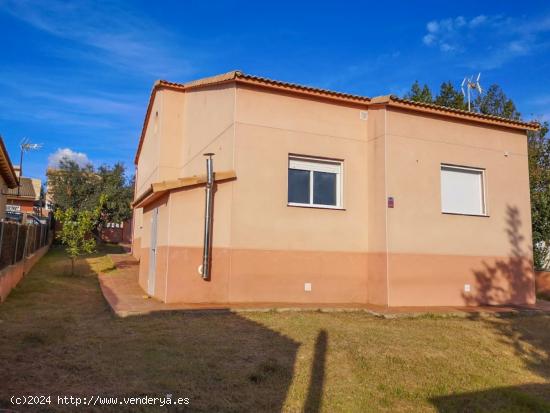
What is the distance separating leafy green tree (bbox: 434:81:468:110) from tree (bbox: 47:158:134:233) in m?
21.9

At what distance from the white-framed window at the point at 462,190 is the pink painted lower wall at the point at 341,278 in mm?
1287

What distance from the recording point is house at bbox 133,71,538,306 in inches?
402

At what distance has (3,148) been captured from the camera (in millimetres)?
14180

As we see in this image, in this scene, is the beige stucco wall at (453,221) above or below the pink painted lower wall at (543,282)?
above

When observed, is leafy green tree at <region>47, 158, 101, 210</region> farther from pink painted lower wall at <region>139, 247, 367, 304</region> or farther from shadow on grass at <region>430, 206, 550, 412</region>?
shadow on grass at <region>430, 206, 550, 412</region>

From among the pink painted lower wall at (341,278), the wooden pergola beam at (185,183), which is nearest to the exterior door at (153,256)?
the pink painted lower wall at (341,278)

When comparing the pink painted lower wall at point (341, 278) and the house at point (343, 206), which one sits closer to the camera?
the pink painted lower wall at point (341, 278)

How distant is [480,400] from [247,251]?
5.94m

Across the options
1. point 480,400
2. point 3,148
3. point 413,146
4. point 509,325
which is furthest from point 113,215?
point 480,400

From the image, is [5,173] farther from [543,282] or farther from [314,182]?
[543,282]

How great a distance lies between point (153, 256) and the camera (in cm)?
1184

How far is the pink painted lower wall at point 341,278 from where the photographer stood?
32.9ft

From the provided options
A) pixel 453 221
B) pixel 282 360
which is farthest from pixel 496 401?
pixel 453 221

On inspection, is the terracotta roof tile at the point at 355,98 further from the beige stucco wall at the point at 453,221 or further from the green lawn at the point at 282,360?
the green lawn at the point at 282,360
